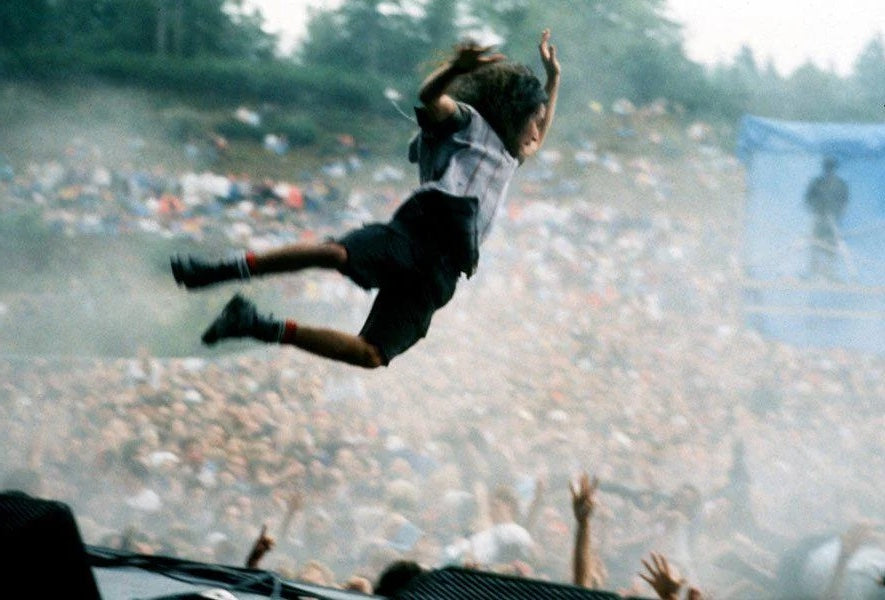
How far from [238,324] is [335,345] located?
26cm

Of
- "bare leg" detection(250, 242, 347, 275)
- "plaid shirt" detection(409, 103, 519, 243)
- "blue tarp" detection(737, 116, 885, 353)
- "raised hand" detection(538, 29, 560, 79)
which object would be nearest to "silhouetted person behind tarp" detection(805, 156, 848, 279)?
"blue tarp" detection(737, 116, 885, 353)

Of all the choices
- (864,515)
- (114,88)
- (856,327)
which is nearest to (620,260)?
(856,327)

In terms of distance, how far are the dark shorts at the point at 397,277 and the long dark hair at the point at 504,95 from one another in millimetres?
329

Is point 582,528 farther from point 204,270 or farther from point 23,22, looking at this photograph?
point 23,22

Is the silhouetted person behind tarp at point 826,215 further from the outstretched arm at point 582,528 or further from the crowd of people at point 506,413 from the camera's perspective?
the outstretched arm at point 582,528

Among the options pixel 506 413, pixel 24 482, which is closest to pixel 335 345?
pixel 24 482

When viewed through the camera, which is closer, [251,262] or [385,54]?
[251,262]

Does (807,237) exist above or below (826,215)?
below

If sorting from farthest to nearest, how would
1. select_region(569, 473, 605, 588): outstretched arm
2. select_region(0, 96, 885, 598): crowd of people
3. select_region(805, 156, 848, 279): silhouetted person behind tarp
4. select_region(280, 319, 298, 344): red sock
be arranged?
select_region(805, 156, 848, 279): silhouetted person behind tarp < select_region(0, 96, 885, 598): crowd of people < select_region(569, 473, 605, 588): outstretched arm < select_region(280, 319, 298, 344): red sock

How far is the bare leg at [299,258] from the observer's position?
7.48 ft

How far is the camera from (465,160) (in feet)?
7.89

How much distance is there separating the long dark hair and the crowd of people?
3.89 m

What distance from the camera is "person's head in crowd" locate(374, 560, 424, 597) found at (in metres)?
3.10

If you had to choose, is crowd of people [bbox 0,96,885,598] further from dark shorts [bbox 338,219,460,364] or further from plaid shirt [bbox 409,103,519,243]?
plaid shirt [bbox 409,103,519,243]
